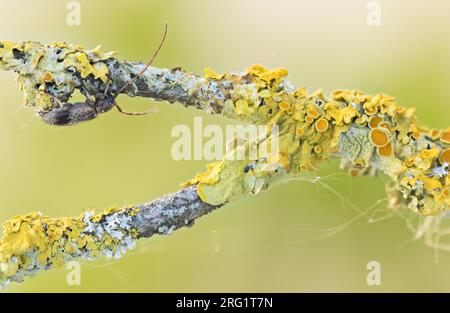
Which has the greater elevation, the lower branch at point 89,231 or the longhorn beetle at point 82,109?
the longhorn beetle at point 82,109

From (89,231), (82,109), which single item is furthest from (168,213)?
(82,109)

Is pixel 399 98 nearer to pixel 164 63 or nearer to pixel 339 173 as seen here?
pixel 339 173

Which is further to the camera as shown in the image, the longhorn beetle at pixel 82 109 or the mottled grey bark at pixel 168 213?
the mottled grey bark at pixel 168 213

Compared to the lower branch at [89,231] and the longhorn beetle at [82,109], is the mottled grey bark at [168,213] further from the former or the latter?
the longhorn beetle at [82,109]

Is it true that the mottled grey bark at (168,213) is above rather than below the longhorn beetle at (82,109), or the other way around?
below

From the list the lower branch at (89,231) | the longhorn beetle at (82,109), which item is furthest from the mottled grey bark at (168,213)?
the longhorn beetle at (82,109)

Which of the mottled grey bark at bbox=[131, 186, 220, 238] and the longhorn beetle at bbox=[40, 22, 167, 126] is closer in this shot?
the longhorn beetle at bbox=[40, 22, 167, 126]

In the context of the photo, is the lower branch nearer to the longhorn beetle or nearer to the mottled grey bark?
the mottled grey bark

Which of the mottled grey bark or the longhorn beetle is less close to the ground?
the longhorn beetle

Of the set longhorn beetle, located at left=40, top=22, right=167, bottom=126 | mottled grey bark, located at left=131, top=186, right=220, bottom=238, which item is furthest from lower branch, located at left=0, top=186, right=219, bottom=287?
longhorn beetle, located at left=40, top=22, right=167, bottom=126

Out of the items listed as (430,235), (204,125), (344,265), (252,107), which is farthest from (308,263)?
(252,107)

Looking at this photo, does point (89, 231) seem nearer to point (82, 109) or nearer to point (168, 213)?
point (168, 213)
